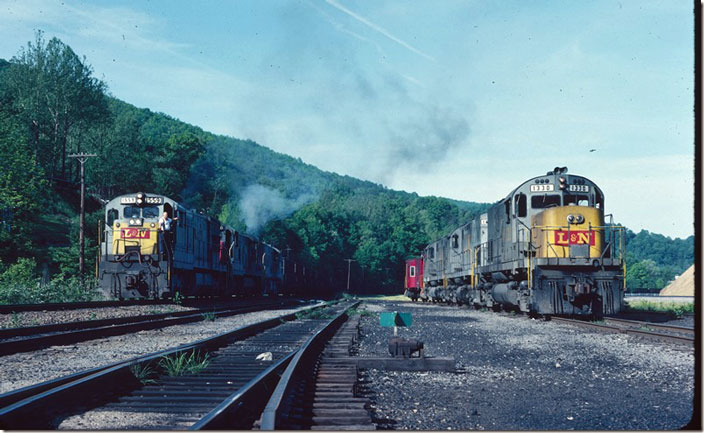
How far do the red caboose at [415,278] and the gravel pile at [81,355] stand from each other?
3872 centimetres

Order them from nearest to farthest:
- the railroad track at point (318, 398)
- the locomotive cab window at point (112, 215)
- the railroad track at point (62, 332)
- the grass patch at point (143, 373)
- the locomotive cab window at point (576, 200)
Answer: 1. the railroad track at point (318, 398)
2. the grass patch at point (143, 373)
3. the railroad track at point (62, 332)
4. the locomotive cab window at point (576, 200)
5. the locomotive cab window at point (112, 215)

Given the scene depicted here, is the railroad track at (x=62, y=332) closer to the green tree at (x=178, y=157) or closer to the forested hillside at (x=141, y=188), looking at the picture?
the forested hillside at (x=141, y=188)

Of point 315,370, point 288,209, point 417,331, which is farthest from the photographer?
point 288,209

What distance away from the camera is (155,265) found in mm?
23531

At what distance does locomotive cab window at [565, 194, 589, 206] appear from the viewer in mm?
18438

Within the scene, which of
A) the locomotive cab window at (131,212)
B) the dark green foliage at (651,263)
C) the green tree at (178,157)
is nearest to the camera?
the locomotive cab window at (131,212)

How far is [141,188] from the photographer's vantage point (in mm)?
74438

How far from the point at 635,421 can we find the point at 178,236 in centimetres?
2099

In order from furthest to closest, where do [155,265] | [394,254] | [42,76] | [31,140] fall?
[394,254]
[31,140]
[42,76]
[155,265]

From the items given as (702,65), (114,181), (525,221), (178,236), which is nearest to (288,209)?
(114,181)

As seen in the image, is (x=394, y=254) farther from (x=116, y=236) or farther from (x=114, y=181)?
(x=116, y=236)

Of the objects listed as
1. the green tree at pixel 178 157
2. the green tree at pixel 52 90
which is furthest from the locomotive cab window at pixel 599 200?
the green tree at pixel 178 157

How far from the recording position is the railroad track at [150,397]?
16.8 feet

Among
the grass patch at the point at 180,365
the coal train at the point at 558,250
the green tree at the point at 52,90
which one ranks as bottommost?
the grass patch at the point at 180,365
